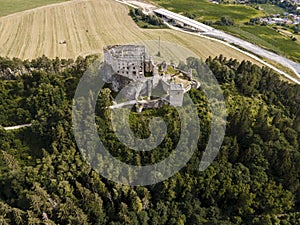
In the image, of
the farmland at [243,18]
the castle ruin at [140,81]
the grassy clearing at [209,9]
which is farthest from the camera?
the grassy clearing at [209,9]

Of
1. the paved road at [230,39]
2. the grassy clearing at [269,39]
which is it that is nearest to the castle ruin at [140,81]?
the paved road at [230,39]

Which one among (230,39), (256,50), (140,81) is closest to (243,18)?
(230,39)

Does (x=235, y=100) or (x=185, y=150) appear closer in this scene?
(x=185, y=150)

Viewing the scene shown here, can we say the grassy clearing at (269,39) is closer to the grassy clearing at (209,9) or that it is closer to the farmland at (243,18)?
the farmland at (243,18)

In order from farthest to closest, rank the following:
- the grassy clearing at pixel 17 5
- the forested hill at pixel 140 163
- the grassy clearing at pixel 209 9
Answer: the grassy clearing at pixel 209 9, the grassy clearing at pixel 17 5, the forested hill at pixel 140 163

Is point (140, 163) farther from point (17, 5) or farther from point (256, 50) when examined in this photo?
point (17, 5)

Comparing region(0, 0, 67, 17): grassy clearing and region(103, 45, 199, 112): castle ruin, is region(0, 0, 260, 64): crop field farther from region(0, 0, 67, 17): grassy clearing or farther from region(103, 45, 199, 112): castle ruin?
region(103, 45, 199, 112): castle ruin

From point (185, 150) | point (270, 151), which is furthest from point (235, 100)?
point (185, 150)

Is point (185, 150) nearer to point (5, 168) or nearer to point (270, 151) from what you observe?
point (270, 151)
